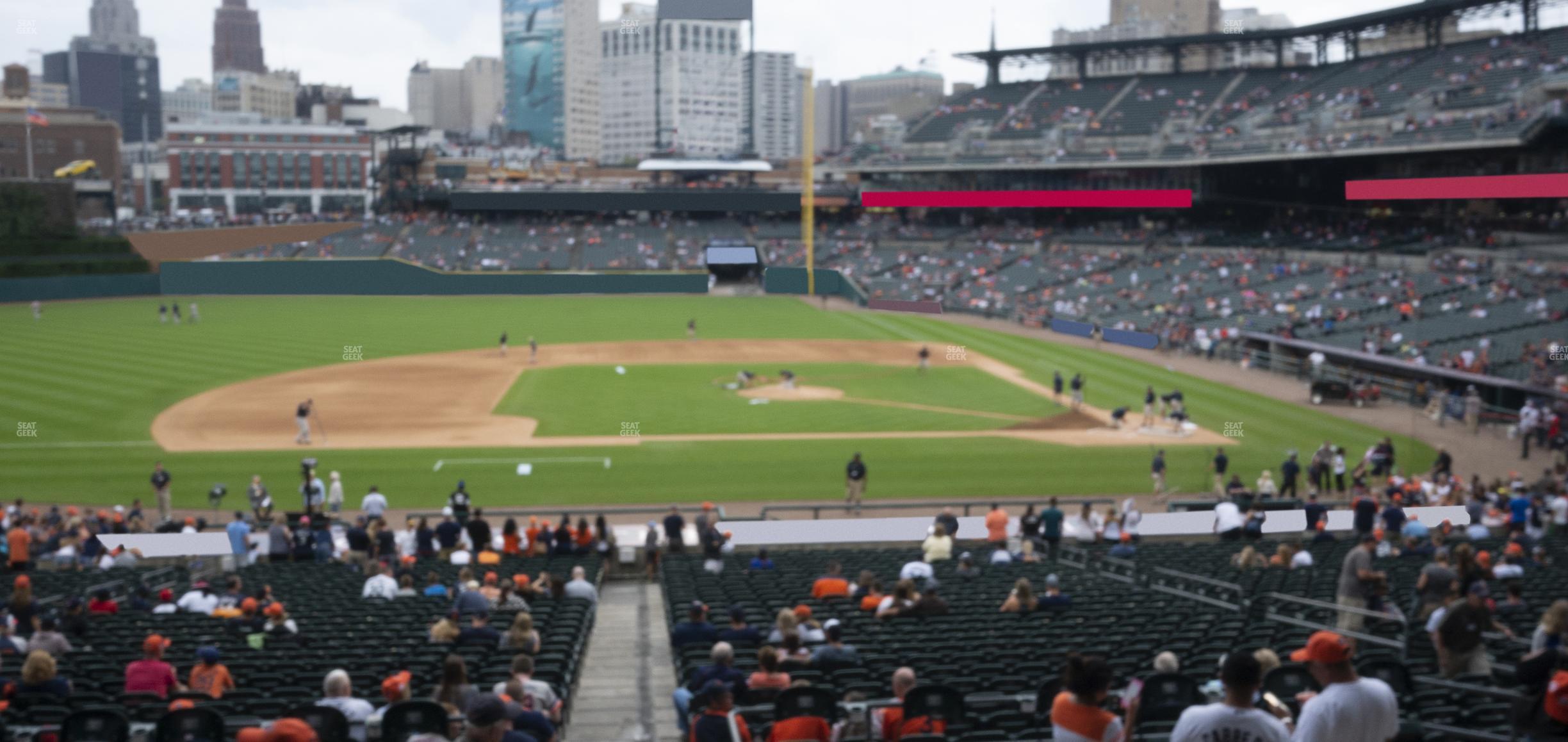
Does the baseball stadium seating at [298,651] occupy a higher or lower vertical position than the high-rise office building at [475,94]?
lower

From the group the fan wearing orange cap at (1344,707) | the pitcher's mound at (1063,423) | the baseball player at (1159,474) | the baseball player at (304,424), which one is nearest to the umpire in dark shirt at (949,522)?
the baseball player at (1159,474)

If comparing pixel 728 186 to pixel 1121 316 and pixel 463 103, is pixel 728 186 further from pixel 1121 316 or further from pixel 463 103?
pixel 463 103

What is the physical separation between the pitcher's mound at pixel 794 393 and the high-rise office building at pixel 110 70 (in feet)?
185

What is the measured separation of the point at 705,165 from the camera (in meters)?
58.7

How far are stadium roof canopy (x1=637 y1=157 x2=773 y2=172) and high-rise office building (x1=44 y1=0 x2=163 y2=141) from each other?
38.7 meters

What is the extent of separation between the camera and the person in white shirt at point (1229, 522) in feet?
66.7

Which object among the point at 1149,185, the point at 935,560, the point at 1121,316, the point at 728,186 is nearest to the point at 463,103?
the point at 728,186

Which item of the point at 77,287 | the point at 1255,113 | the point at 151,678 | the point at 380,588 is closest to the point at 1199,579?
the point at 380,588

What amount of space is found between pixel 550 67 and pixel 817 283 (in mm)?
59497

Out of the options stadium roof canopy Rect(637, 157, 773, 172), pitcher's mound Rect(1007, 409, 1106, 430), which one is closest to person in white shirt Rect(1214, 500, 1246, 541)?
pitcher's mound Rect(1007, 409, 1106, 430)

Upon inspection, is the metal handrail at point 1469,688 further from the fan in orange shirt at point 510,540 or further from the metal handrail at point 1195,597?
the fan in orange shirt at point 510,540

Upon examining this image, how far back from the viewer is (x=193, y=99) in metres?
197

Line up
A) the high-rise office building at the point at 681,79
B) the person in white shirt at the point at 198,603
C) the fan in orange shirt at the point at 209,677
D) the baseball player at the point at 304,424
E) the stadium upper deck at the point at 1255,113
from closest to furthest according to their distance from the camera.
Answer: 1. the fan in orange shirt at the point at 209,677
2. the person in white shirt at the point at 198,603
3. the baseball player at the point at 304,424
4. the high-rise office building at the point at 681,79
5. the stadium upper deck at the point at 1255,113

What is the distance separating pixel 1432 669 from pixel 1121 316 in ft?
143
